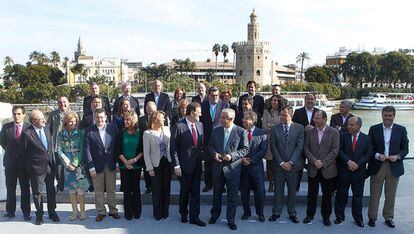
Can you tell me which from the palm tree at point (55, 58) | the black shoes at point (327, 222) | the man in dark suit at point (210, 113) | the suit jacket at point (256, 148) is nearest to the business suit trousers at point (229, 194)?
the suit jacket at point (256, 148)

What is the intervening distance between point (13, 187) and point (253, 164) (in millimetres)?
2880

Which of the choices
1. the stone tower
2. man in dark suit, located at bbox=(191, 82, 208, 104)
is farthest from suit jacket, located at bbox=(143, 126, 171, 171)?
the stone tower

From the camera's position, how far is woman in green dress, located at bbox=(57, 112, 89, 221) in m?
4.27

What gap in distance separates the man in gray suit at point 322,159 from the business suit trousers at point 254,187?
0.55m

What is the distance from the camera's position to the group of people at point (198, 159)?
4223 millimetres

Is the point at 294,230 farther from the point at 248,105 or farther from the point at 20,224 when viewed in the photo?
the point at 20,224

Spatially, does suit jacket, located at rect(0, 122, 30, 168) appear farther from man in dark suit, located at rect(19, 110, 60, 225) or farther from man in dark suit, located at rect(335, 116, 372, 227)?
man in dark suit, located at rect(335, 116, 372, 227)

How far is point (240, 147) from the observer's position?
4.27 m

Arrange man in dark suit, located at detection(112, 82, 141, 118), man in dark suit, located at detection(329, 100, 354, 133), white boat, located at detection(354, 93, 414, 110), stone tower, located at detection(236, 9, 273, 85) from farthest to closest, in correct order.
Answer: stone tower, located at detection(236, 9, 273, 85) < white boat, located at detection(354, 93, 414, 110) < man in dark suit, located at detection(112, 82, 141, 118) < man in dark suit, located at detection(329, 100, 354, 133)

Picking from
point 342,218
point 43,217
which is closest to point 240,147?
point 342,218

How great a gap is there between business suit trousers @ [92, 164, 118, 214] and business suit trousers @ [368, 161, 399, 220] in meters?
3.02

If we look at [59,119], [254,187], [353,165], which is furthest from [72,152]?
[353,165]

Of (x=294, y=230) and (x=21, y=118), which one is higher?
(x=21, y=118)

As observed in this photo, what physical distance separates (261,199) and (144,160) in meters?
1.45
